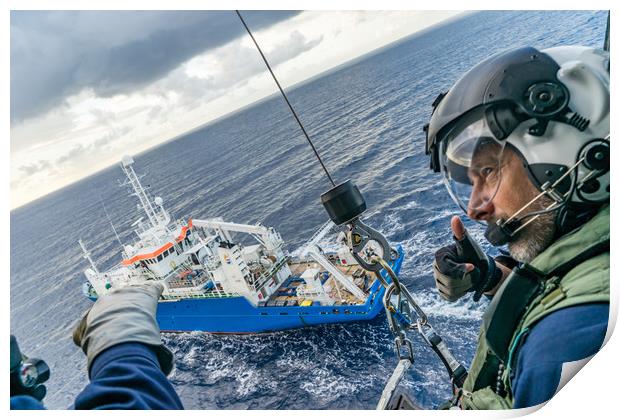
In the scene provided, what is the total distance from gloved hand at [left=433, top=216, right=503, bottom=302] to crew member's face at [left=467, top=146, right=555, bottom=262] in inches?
27.8

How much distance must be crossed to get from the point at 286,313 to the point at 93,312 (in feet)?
43.5

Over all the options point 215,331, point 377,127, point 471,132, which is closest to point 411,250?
point 215,331

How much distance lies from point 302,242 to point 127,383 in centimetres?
2161

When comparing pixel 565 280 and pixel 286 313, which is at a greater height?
pixel 565 280

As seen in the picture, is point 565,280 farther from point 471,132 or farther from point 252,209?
point 252,209

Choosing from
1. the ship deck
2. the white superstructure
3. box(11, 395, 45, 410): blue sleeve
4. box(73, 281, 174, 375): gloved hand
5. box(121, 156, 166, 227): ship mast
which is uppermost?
box(121, 156, 166, 227): ship mast

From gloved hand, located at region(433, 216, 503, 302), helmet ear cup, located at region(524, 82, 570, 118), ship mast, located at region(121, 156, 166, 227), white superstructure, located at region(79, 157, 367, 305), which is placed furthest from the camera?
ship mast, located at region(121, 156, 166, 227)

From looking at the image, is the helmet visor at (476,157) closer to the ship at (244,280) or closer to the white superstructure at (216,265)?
the ship at (244,280)

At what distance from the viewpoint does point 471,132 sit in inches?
86.4

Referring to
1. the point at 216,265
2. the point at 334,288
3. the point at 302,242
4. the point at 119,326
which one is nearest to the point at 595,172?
the point at 119,326

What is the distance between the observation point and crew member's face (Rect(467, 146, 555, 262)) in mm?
1993

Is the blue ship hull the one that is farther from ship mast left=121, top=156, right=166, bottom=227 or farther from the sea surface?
ship mast left=121, top=156, right=166, bottom=227

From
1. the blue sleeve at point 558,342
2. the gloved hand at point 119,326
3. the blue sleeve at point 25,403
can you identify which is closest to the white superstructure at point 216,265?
the gloved hand at point 119,326

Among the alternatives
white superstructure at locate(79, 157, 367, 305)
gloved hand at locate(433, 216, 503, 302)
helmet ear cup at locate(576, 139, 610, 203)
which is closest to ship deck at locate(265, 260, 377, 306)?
white superstructure at locate(79, 157, 367, 305)
